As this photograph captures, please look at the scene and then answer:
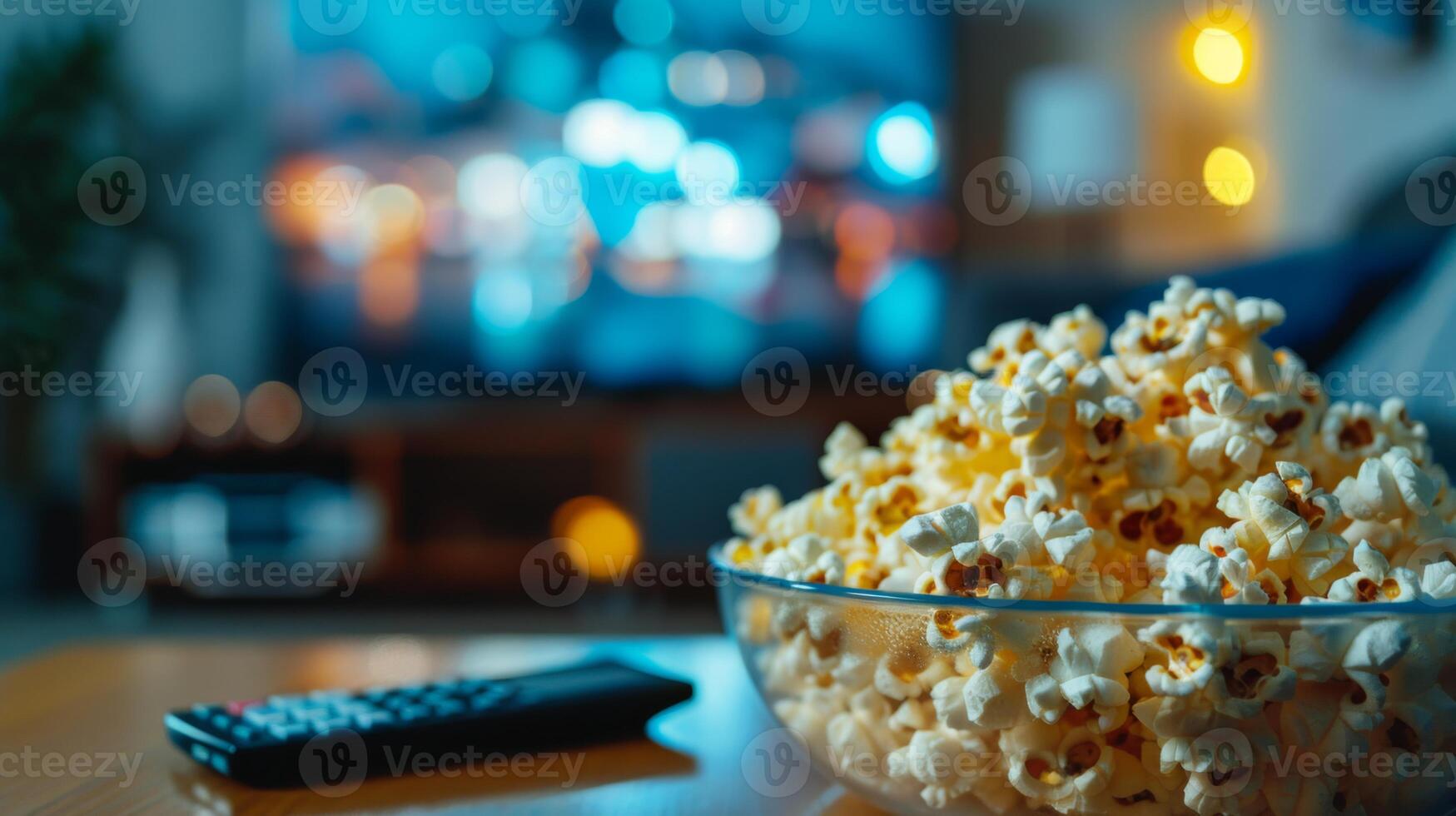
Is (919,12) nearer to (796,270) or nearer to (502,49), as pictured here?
(796,270)

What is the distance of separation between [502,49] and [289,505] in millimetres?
1254

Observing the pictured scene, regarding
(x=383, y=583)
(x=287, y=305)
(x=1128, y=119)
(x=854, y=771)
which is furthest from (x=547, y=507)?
(x=854, y=771)

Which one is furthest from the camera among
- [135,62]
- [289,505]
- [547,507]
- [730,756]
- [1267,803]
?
[135,62]

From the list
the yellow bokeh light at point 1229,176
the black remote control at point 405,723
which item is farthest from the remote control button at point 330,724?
the yellow bokeh light at point 1229,176

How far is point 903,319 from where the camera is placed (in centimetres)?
315

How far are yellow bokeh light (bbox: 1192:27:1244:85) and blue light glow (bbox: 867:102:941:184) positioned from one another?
79cm

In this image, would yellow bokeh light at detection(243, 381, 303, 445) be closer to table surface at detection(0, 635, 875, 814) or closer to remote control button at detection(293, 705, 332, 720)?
table surface at detection(0, 635, 875, 814)

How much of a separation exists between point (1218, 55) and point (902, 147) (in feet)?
2.90

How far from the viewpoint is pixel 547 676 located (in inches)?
26.0

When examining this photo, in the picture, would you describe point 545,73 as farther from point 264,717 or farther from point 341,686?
point 264,717

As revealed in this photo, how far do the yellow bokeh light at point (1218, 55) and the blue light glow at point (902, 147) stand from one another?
0.79m

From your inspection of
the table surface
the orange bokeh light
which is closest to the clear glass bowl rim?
the table surface

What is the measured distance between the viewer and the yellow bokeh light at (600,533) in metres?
2.94

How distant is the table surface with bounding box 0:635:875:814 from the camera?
0.51 metres
